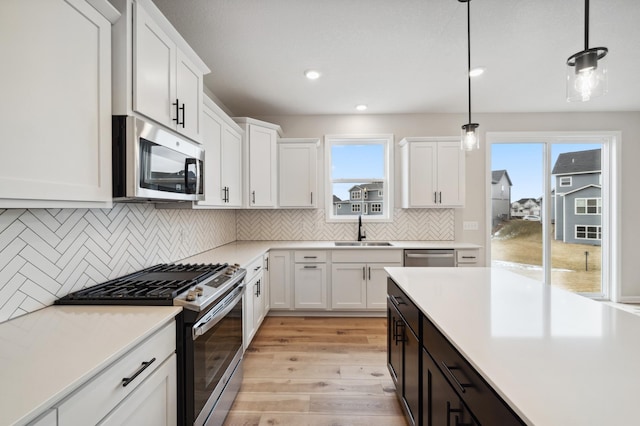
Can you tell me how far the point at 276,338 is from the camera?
2914mm

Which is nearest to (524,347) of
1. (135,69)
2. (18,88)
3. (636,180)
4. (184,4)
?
(18,88)

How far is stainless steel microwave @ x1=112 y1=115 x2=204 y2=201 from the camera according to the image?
126cm

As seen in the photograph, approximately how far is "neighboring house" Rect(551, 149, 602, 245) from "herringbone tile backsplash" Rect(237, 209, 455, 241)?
1.69 meters

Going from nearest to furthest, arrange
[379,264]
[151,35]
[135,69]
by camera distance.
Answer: [135,69] < [151,35] < [379,264]

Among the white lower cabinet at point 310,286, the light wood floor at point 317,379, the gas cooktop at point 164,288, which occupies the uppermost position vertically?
the gas cooktop at point 164,288

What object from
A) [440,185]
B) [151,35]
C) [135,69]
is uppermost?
[151,35]

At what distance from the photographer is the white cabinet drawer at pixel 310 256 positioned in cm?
345

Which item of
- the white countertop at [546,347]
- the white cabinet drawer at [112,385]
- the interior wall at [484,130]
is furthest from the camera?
the interior wall at [484,130]

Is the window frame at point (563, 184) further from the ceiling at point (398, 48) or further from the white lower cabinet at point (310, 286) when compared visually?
the white lower cabinet at point (310, 286)

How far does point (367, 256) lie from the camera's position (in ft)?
11.3

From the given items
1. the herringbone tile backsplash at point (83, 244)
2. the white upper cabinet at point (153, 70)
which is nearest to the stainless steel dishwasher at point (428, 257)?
the herringbone tile backsplash at point (83, 244)

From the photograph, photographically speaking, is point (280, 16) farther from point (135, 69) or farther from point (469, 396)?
point (469, 396)

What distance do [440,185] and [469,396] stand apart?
127 inches

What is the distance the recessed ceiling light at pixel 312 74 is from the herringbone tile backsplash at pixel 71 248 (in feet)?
6.19
